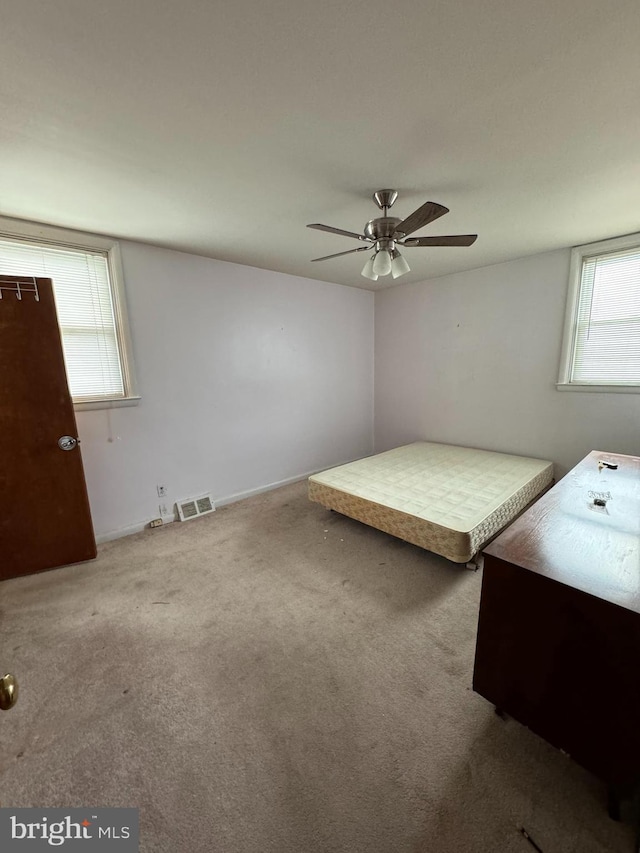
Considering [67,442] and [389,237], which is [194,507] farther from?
[389,237]

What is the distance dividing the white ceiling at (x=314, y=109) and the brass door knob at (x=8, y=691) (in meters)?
1.70

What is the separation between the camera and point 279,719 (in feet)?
4.31

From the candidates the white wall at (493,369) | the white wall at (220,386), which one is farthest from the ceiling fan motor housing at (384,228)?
the white wall at (493,369)

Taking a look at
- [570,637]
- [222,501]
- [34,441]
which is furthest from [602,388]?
[34,441]

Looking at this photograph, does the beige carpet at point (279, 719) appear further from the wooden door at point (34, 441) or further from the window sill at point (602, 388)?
the window sill at point (602, 388)

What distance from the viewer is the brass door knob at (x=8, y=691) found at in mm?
620

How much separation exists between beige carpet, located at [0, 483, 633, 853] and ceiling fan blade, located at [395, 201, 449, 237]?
2169 mm

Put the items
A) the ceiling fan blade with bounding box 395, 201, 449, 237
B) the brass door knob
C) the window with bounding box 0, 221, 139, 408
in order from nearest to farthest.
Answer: the brass door knob < the ceiling fan blade with bounding box 395, 201, 449, 237 < the window with bounding box 0, 221, 139, 408

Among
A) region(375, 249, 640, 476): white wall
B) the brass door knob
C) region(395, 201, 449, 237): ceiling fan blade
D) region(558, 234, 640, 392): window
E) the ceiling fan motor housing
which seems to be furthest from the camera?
region(375, 249, 640, 476): white wall

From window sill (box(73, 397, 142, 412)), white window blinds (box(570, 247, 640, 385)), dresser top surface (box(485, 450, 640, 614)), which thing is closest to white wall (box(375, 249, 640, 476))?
white window blinds (box(570, 247, 640, 385))

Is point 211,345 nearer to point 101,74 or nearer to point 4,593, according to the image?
point 101,74

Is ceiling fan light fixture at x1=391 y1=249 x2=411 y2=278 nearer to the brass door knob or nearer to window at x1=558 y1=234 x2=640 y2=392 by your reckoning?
window at x1=558 y1=234 x2=640 y2=392

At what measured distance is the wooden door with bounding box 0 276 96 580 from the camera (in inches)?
83.0

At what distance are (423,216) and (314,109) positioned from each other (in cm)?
68
